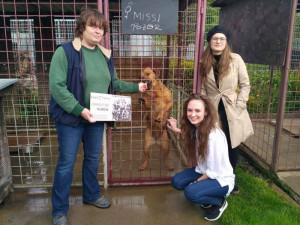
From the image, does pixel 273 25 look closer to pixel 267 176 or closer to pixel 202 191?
pixel 267 176

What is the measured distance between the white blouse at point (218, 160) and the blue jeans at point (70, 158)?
1.18 metres

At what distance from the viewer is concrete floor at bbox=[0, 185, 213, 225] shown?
288cm

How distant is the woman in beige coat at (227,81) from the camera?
9.66 feet

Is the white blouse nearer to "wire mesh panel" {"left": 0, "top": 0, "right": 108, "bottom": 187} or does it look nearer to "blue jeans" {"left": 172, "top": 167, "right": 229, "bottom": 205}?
"blue jeans" {"left": 172, "top": 167, "right": 229, "bottom": 205}

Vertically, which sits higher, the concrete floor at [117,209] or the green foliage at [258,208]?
the green foliage at [258,208]

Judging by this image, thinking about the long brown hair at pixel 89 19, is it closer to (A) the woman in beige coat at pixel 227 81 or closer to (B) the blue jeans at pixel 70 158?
(B) the blue jeans at pixel 70 158

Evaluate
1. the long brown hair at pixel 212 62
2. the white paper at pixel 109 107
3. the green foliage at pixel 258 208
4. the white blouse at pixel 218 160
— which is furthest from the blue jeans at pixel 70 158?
the green foliage at pixel 258 208

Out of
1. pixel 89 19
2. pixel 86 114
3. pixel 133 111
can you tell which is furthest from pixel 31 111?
pixel 89 19

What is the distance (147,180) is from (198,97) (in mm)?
1541

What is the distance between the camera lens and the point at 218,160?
2635 millimetres

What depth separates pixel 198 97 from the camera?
273 centimetres

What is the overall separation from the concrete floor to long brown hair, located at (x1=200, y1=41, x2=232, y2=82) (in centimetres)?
155

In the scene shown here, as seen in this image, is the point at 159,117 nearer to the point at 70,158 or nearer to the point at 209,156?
the point at 209,156

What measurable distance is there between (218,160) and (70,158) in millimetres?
1471
